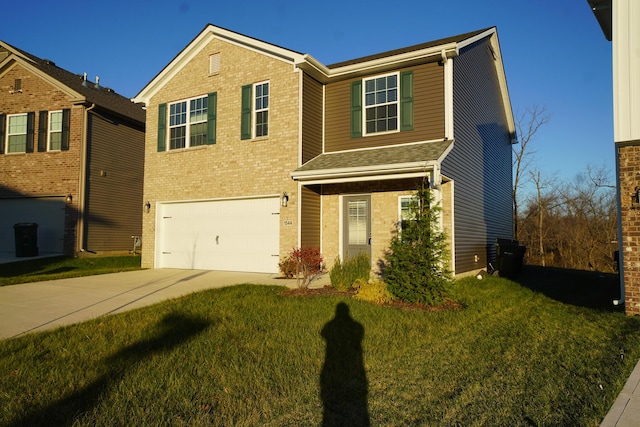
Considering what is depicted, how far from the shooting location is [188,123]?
1402 cm

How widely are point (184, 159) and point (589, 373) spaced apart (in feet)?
40.2

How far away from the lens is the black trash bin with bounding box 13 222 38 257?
15633 mm

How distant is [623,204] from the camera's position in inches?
270

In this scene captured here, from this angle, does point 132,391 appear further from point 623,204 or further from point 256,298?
point 623,204

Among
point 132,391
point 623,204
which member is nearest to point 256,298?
point 132,391

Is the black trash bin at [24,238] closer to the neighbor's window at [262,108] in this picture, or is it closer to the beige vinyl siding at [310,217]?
the neighbor's window at [262,108]

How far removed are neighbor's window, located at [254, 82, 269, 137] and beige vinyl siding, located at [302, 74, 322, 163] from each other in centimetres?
117

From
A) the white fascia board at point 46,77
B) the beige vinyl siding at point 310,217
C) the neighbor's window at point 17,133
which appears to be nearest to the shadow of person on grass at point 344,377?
the beige vinyl siding at point 310,217

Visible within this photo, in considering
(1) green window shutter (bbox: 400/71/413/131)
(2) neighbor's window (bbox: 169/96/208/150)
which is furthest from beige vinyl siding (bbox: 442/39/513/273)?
(2) neighbor's window (bbox: 169/96/208/150)

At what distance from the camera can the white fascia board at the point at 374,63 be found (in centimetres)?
1083

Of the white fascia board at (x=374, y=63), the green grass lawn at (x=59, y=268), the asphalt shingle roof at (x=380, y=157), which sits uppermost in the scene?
the white fascia board at (x=374, y=63)

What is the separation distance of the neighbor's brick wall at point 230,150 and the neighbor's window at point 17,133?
6.22m

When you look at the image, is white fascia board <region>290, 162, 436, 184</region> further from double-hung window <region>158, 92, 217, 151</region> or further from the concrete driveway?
double-hung window <region>158, 92, 217, 151</region>

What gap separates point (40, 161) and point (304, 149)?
11.4 meters
